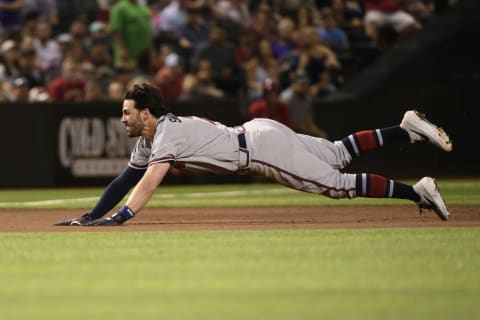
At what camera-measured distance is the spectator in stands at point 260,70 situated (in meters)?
21.5

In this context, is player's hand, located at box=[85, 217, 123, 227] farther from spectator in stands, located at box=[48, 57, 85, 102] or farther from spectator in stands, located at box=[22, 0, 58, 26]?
spectator in stands, located at box=[22, 0, 58, 26]

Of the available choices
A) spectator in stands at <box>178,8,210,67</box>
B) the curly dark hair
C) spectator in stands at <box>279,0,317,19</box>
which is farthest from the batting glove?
spectator in stands at <box>279,0,317,19</box>

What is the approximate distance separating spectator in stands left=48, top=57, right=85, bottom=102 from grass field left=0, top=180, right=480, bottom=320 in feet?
32.3

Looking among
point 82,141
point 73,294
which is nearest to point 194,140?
point 73,294

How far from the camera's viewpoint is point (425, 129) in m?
11.1

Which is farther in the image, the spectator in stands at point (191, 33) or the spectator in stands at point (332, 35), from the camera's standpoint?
the spectator in stands at point (332, 35)

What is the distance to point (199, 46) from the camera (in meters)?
22.0

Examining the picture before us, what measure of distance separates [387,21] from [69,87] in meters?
6.28

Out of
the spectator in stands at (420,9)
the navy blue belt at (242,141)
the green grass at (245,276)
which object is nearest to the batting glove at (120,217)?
the green grass at (245,276)

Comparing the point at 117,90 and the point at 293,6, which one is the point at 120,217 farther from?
the point at 293,6

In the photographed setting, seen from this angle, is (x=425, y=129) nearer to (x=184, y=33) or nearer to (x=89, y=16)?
(x=184, y=33)

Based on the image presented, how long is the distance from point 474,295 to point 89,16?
1800cm

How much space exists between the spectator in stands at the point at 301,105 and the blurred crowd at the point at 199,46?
0.9 inches

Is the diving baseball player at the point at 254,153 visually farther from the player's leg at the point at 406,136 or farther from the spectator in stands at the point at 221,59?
the spectator in stands at the point at 221,59
